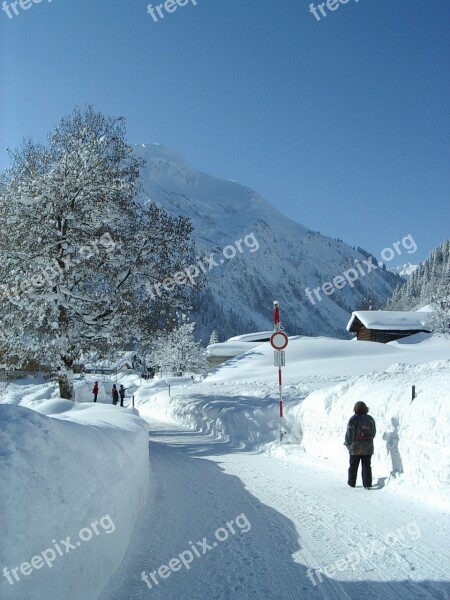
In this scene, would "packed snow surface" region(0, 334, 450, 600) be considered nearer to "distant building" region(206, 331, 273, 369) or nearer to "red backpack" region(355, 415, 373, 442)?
"red backpack" region(355, 415, 373, 442)

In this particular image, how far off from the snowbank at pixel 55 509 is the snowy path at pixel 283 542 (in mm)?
497

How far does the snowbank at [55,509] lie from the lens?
3.18m

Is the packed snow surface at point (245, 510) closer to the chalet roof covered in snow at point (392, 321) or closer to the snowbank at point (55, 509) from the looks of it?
the snowbank at point (55, 509)

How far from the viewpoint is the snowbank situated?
10.4 ft

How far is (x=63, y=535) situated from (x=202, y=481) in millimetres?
6113

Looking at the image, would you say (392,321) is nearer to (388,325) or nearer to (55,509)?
(388,325)

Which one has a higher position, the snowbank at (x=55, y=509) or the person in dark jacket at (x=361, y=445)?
the snowbank at (x=55, y=509)

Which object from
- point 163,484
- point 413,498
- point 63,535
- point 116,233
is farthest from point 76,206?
point 63,535

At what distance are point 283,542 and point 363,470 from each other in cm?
352

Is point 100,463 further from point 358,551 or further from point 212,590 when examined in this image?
point 358,551

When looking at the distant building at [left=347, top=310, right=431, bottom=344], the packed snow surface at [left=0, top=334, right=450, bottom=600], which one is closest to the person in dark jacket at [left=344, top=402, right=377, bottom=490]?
the packed snow surface at [left=0, top=334, right=450, bottom=600]

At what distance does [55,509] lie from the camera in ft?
11.7

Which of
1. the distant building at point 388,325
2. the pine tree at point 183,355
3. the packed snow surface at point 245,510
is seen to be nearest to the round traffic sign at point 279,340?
the packed snow surface at point 245,510

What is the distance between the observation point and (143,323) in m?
19.0
